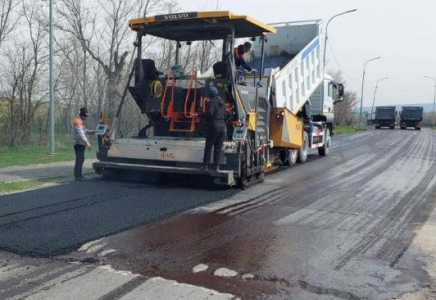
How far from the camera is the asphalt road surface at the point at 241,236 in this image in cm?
430

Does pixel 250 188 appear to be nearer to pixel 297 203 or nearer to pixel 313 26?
pixel 297 203

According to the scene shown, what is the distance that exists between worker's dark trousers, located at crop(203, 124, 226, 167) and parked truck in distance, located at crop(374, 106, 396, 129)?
4684cm

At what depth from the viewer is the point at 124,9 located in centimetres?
1997

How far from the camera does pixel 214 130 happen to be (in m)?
8.24

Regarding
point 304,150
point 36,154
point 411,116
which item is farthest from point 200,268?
point 411,116

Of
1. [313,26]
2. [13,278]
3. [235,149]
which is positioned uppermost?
[313,26]

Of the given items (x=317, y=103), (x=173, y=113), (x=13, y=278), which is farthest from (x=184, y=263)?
(x=317, y=103)

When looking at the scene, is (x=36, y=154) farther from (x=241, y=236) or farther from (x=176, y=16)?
(x=241, y=236)

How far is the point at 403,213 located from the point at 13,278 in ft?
18.7

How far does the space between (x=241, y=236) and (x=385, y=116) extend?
49618 mm

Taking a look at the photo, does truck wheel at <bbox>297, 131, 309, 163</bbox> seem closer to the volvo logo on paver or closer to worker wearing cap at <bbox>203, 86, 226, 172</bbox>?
worker wearing cap at <bbox>203, 86, 226, 172</bbox>

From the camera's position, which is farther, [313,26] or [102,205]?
[313,26]

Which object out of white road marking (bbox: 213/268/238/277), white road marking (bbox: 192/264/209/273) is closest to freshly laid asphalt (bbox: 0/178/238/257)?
white road marking (bbox: 192/264/209/273)

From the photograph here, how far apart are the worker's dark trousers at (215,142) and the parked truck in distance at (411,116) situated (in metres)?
47.9
